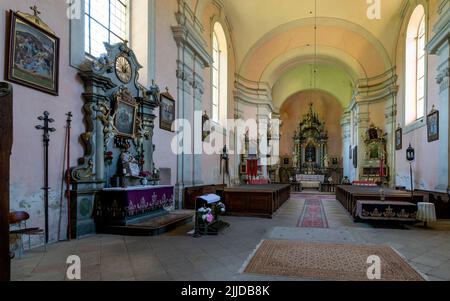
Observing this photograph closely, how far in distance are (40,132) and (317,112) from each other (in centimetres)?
2386

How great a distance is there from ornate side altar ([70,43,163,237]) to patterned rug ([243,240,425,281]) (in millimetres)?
3009

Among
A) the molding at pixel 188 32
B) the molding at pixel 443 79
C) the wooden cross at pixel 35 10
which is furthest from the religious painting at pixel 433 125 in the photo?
the wooden cross at pixel 35 10

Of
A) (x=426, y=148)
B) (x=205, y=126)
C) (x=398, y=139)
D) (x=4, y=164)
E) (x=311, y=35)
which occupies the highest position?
(x=311, y=35)

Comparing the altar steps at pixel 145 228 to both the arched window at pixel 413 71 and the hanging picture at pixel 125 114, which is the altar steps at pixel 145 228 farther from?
the arched window at pixel 413 71

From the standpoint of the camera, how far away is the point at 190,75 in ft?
36.8

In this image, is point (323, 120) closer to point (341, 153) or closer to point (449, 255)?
point (341, 153)

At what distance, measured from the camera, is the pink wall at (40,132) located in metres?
4.84

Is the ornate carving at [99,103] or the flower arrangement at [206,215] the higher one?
the ornate carving at [99,103]

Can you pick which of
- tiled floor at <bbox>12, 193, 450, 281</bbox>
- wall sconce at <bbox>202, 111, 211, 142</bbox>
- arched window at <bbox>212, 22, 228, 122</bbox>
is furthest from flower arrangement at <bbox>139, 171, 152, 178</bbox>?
arched window at <bbox>212, 22, 228, 122</bbox>

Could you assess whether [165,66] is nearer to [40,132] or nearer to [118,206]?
[118,206]

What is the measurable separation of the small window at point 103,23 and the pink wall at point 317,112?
19.6 meters

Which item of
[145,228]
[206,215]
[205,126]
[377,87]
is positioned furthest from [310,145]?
[145,228]

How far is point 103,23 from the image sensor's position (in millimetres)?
7570
